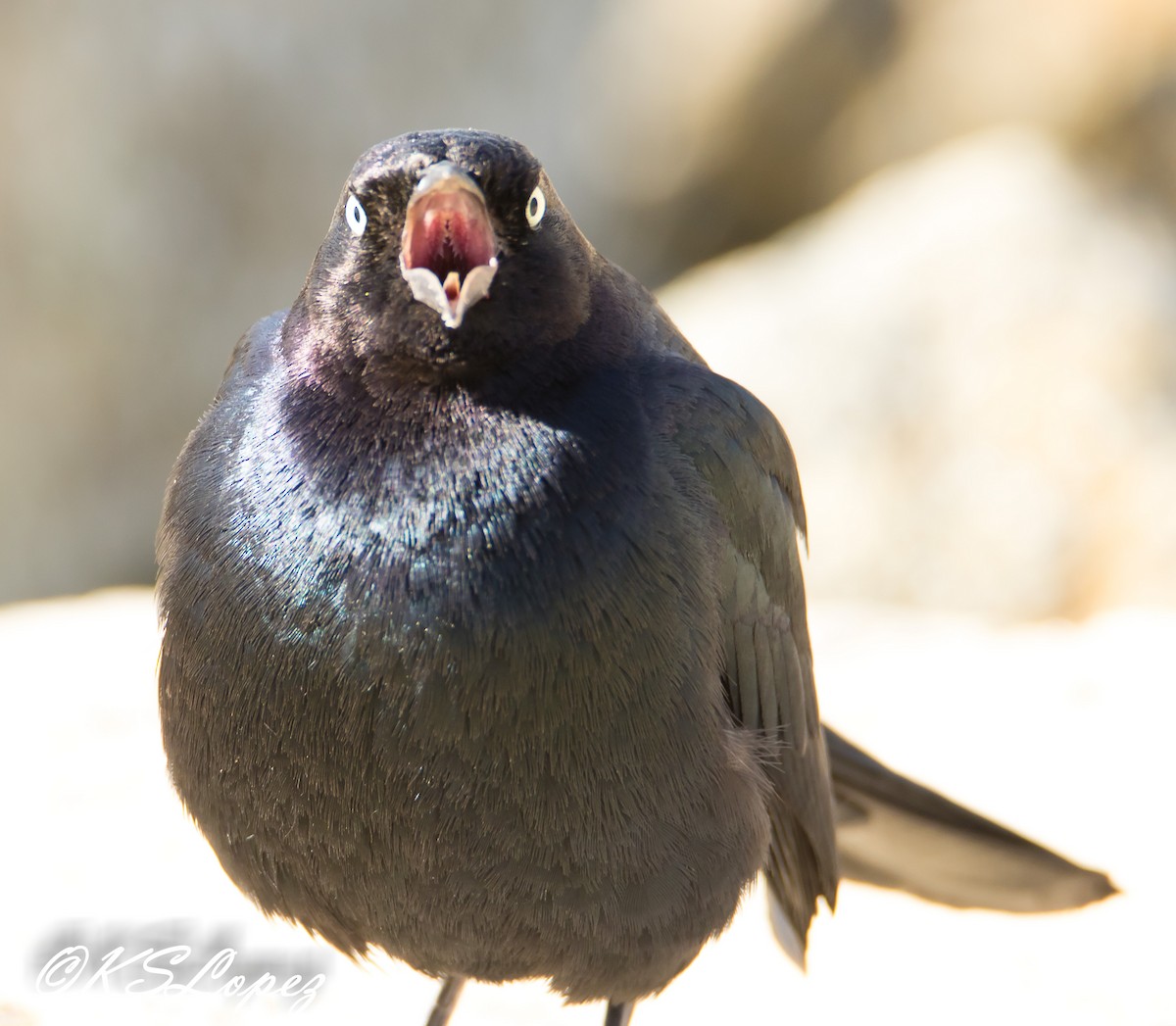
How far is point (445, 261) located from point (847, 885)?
289cm

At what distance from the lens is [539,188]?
284 centimetres

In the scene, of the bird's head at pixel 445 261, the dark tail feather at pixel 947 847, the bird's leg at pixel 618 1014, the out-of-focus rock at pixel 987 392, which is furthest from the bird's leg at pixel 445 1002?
the out-of-focus rock at pixel 987 392

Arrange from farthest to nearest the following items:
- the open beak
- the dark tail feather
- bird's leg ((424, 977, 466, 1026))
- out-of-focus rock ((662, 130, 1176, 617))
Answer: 1. out-of-focus rock ((662, 130, 1176, 617))
2. the dark tail feather
3. bird's leg ((424, 977, 466, 1026))
4. the open beak

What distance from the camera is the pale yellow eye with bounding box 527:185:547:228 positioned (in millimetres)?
2818

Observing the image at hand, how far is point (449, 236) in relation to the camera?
2723 millimetres

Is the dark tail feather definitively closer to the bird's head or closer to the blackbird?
the blackbird

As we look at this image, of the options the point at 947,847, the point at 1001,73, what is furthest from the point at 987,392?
the point at 947,847

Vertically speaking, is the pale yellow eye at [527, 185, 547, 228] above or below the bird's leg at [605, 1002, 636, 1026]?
above

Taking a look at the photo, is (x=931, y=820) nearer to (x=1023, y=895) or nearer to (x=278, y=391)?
(x=1023, y=895)

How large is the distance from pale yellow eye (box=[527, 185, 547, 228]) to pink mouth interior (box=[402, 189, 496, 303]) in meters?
0.11

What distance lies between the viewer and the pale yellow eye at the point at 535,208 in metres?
2.82

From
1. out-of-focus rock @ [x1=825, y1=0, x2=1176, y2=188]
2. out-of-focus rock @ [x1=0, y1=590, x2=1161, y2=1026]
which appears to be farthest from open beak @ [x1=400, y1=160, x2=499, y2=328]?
out-of-focus rock @ [x1=825, y1=0, x2=1176, y2=188]

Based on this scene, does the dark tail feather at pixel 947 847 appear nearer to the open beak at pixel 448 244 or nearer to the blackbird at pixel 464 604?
the blackbird at pixel 464 604

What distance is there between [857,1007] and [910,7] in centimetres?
771
